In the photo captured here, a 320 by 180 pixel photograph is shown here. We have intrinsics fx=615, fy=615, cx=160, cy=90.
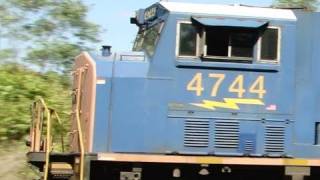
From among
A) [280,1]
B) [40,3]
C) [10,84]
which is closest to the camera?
[10,84]

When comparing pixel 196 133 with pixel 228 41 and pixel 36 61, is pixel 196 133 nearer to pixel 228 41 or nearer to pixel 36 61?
pixel 228 41

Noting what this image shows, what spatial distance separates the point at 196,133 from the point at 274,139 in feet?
3.47

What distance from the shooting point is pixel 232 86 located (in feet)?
26.3

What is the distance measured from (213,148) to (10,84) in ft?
20.3

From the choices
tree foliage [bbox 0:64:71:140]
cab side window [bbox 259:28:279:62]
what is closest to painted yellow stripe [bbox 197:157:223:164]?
cab side window [bbox 259:28:279:62]

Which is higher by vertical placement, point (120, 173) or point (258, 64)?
point (258, 64)

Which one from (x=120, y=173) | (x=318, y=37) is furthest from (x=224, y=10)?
(x=120, y=173)

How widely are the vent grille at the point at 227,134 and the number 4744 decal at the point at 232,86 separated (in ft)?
1.30

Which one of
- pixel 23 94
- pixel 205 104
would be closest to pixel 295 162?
pixel 205 104

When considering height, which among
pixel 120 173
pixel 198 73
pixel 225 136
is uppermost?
Result: pixel 198 73

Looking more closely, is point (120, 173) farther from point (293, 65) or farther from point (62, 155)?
point (293, 65)

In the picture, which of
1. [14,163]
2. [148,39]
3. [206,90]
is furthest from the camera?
[14,163]

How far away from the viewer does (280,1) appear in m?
16.2

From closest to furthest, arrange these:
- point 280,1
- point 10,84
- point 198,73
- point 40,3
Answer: point 198,73
point 10,84
point 40,3
point 280,1
